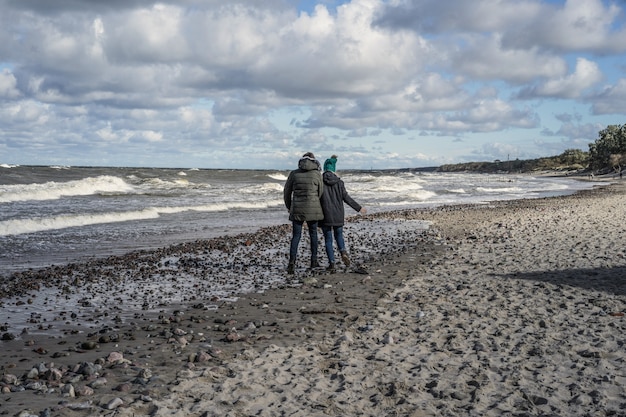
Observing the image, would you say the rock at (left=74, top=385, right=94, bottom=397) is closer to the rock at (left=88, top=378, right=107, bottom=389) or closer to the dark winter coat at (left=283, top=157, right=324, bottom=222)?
the rock at (left=88, top=378, right=107, bottom=389)

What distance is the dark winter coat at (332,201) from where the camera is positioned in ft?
36.3

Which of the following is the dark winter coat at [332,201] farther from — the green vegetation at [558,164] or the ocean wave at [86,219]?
the green vegetation at [558,164]

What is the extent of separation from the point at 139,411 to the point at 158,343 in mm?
2058

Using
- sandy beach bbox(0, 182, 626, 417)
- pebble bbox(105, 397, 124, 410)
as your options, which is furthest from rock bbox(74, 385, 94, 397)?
pebble bbox(105, 397, 124, 410)

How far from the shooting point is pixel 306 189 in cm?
1073

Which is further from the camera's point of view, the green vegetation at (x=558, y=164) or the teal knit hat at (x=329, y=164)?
the green vegetation at (x=558, y=164)

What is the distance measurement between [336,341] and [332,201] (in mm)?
4980

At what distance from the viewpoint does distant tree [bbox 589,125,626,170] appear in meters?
95.8

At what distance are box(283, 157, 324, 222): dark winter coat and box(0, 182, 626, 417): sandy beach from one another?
4.50 feet

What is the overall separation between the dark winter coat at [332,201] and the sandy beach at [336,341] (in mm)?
1167

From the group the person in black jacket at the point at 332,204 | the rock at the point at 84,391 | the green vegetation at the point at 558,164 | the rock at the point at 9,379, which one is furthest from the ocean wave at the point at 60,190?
the green vegetation at the point at 558,164

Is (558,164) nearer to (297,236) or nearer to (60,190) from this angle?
(60,190)

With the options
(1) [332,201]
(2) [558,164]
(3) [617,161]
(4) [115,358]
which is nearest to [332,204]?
(1) [332,201]

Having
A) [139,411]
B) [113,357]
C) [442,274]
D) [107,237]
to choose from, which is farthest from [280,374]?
[107,237]
